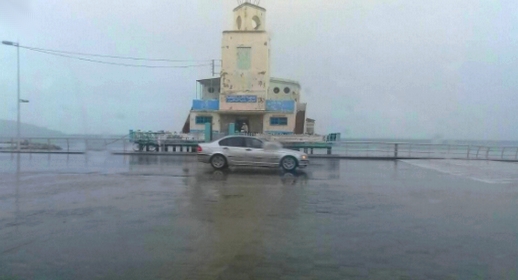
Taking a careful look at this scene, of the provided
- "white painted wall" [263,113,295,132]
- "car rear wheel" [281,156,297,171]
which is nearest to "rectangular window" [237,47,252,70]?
"white painted wall" [263,113,295,132]

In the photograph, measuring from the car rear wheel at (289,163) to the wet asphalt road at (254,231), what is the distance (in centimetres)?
525

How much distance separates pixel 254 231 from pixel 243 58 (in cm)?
2875

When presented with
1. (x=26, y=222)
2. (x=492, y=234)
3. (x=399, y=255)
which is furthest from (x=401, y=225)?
(x=26, y=222)

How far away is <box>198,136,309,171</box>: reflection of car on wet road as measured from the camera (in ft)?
63.8

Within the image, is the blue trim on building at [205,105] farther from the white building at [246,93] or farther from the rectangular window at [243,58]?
the rectangular window at [243,58]

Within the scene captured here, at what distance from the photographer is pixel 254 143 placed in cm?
1969

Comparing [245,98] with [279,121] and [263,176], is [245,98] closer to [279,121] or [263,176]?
[279,121]

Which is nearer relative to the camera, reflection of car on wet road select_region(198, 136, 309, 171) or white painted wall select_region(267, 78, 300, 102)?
reflection of car on wet road select_region(198, 136, 309, 171)

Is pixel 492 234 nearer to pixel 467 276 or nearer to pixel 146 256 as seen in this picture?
pixel 467 276

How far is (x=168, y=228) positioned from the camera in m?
7.89

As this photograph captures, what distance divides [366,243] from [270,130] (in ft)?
92.9

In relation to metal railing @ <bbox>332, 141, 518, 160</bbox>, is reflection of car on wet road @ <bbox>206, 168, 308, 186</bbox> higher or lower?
lower

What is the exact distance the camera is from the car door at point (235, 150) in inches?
766

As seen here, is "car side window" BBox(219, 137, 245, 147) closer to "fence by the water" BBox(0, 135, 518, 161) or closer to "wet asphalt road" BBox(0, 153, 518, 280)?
"wet asphalt road" BBox(0, 153, 518, 280)
